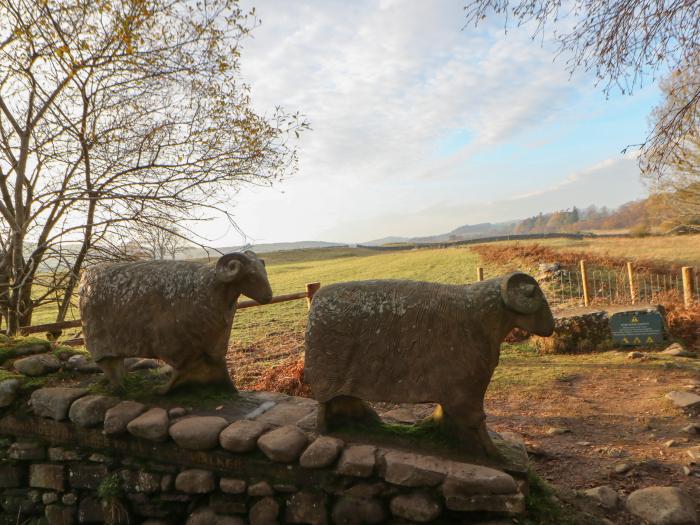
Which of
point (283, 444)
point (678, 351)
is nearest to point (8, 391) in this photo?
point (283, 444)

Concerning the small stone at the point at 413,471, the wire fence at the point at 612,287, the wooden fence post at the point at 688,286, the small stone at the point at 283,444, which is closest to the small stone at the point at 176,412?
the small stone at the point at 283,444

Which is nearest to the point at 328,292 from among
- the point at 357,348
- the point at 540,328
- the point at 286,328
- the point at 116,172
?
the point at 357,348

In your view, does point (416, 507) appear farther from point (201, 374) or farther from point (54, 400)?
point (54, 400)

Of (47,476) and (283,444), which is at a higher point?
(283,444)

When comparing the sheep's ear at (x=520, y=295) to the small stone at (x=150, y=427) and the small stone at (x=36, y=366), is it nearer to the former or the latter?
the small stone at (x=150, y=427)

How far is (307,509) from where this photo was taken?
106 inches

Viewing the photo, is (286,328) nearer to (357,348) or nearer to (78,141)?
(78,141)

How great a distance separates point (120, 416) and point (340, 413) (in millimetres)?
1757

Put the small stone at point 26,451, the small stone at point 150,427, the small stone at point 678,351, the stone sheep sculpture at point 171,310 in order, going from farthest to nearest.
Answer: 1. the small stone at point 678,351
2. the small stone at point 26,451
3. the stone sheep sculpture at point 171,310
4. the small stone at point 150,427

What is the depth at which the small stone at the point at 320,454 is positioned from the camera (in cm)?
266

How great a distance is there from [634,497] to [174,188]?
20.3 feet

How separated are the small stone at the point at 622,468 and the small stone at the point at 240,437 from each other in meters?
2.92

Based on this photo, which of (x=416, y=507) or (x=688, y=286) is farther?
(x=688, y=286)

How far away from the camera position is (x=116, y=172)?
618 cm
